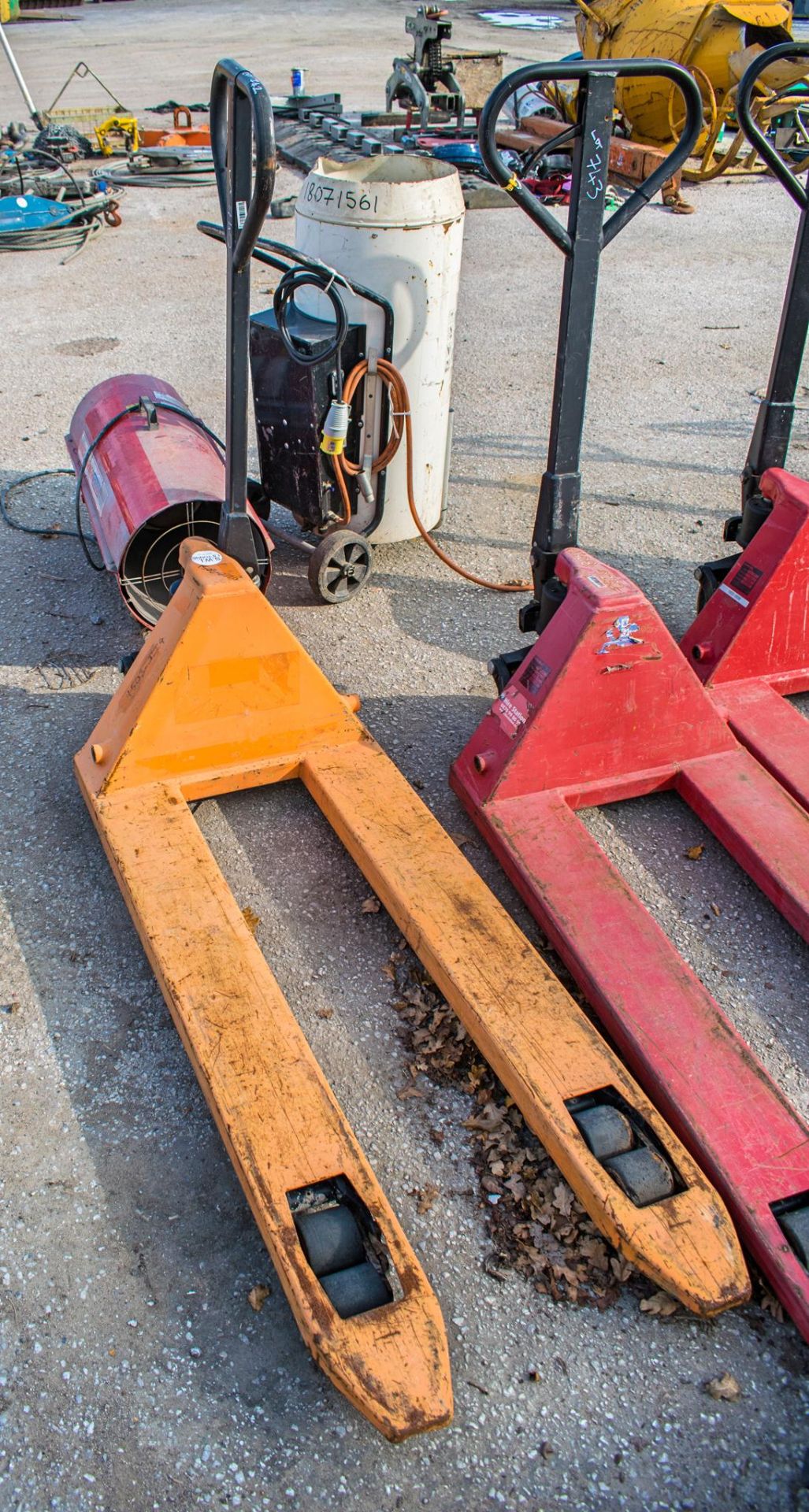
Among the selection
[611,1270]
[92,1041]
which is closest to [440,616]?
[92,1041]

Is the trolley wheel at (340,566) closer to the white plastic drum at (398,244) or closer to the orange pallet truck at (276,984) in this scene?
the white plastic drum at (398,244)

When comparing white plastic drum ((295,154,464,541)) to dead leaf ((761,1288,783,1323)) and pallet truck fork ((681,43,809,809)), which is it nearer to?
pallet truck fork ((681,43,809,809))

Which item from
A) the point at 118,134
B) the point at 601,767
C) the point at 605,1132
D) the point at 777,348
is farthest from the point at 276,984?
the point at 118,134

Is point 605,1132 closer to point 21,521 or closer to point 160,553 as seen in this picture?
point 160,553

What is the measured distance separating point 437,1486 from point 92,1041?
1.28 metres

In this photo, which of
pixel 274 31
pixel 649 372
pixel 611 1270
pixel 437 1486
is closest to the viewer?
pixel 437 1486

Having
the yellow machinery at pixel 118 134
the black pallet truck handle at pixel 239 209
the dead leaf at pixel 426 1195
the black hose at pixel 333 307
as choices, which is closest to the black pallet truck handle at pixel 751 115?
the black hose at pixel 333 307

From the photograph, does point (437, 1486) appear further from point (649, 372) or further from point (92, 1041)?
point (649, 372)

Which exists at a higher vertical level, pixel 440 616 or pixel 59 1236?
pixel 440 616

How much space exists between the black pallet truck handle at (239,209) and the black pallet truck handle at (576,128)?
1.85 feet

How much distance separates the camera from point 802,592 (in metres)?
3.78

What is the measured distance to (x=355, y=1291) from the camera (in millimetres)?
2111

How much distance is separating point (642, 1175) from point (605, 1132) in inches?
4.5

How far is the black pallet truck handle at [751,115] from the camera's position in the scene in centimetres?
351
